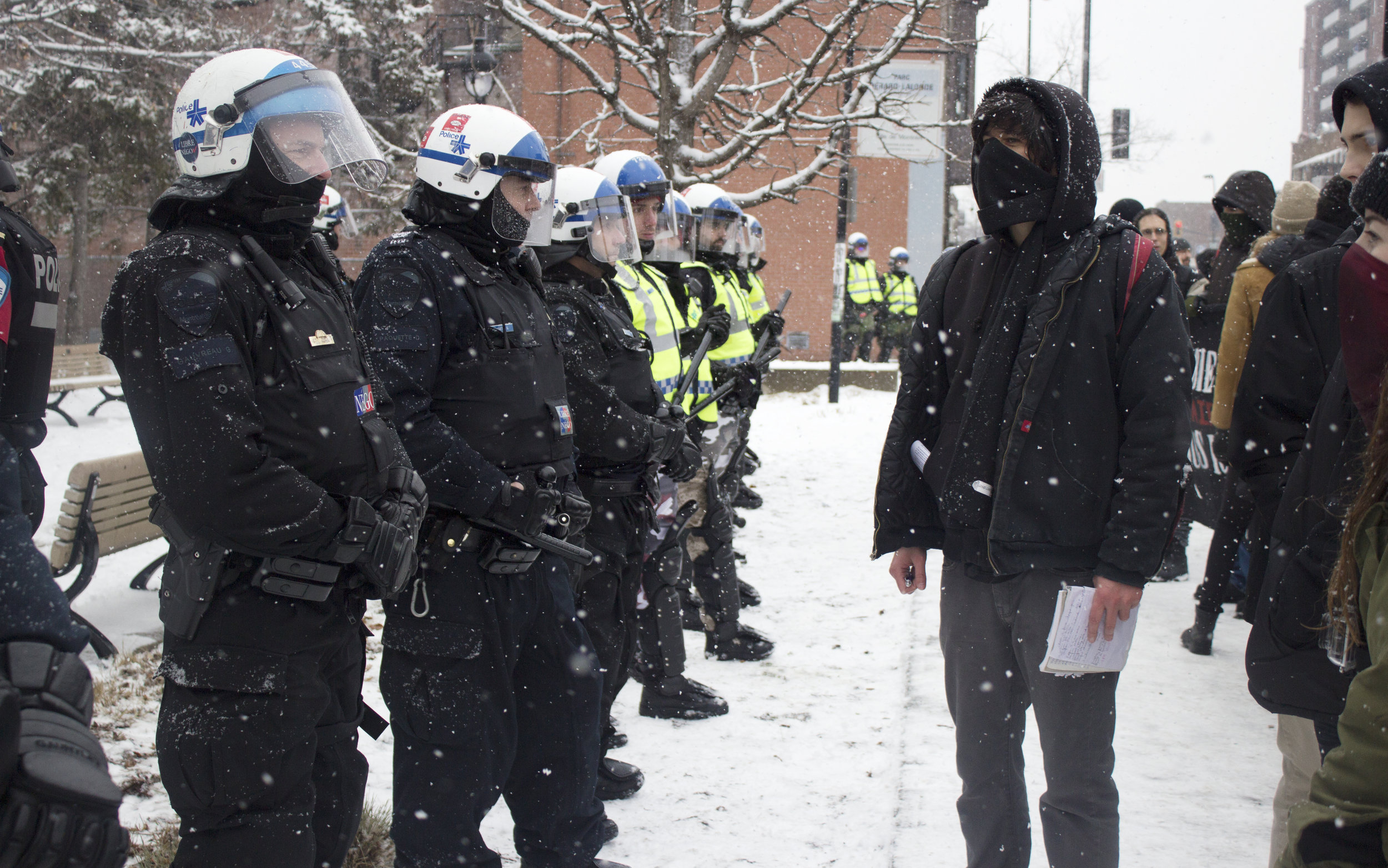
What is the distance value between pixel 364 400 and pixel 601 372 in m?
1.28

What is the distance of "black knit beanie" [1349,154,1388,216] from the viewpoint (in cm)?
159

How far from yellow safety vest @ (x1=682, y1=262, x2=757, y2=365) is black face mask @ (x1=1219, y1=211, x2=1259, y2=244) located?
273 centimetres

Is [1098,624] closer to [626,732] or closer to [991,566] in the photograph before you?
[991,566]

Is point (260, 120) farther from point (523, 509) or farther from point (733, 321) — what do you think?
point (733, 321)

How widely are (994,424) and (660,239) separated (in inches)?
123

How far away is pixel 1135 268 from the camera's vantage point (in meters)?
2.52

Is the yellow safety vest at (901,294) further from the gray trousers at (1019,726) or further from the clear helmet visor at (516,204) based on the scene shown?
the gray trousers at (1019,726)

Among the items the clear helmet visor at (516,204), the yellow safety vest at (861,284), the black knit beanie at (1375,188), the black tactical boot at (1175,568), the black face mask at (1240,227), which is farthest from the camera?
the yellow safety vest at (861,284)

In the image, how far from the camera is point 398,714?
276 centimetres

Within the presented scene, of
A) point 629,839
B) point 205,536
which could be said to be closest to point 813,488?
point 629,839

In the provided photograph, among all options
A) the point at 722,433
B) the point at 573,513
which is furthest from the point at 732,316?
the point at 573,513

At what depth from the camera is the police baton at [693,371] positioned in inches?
192

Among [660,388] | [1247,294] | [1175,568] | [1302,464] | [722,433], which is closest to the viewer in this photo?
[1302,464]

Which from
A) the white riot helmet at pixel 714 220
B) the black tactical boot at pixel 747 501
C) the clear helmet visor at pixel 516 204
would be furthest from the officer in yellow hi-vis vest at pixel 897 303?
the clear helmet visor at pixel 516 204
